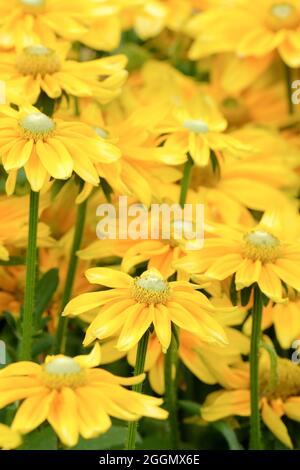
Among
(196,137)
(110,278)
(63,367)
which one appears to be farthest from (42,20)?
(63,367)

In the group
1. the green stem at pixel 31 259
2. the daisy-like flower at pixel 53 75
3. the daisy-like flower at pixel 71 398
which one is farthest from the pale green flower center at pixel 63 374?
the daisy-like flower at pixel 53 75

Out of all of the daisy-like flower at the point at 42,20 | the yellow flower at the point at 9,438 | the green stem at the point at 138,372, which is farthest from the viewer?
the daisy-like flower at the point at 42,20

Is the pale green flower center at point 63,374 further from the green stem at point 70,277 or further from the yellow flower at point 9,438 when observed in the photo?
the green stem at point 70,277

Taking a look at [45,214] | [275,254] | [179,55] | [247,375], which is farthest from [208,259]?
[179,55]

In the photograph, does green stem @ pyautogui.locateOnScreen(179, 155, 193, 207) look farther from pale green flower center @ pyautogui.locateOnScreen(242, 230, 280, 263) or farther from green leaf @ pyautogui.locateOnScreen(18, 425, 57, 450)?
green leaf @ pyautogui.locateOnScreen(18, 425, 57, 450)

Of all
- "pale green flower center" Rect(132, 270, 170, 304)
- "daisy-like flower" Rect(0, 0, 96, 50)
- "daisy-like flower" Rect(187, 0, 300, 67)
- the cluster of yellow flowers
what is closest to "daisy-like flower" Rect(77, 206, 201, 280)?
the cluster of yellow flowers
